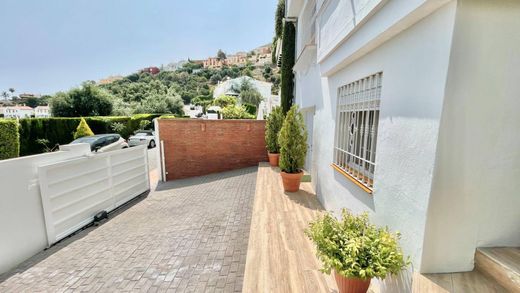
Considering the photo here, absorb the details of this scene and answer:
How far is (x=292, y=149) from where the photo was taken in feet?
17.7

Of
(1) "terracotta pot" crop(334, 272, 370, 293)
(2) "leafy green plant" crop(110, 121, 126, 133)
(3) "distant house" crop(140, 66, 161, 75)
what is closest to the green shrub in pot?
(1) "terracotta pot" crop(334, 272, 370, 293)

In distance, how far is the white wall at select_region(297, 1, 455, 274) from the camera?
161 cm

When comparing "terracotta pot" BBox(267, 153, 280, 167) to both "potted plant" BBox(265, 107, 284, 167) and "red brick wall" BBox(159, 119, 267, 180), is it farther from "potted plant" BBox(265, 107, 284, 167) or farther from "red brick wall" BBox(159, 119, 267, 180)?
"red brick wall" BBox(159, 119, 267, 180)

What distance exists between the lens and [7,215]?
4.07 metres

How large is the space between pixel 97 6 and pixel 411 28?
1597cm

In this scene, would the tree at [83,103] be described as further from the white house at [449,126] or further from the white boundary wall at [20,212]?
the white house at [449,126]

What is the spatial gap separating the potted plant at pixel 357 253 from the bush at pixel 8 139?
606 inches

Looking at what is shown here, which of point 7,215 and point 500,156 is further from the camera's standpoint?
point 7,215

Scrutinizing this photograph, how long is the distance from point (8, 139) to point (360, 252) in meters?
16.0

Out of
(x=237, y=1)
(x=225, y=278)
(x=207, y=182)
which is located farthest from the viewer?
(x=237, y=1)

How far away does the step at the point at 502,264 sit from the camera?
144 cm

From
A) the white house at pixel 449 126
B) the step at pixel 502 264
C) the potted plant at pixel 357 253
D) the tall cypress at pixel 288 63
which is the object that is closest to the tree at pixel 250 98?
the tall cypress at pixel 288 63

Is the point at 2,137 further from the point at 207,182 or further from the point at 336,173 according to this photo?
the point at 336,173

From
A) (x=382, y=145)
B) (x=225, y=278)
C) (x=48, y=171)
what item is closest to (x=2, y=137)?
(x=48, y=171)
